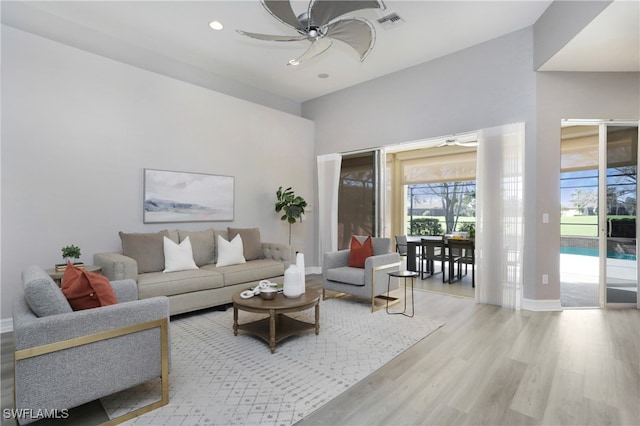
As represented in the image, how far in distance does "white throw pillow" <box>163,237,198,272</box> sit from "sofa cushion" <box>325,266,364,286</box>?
186 centimetres

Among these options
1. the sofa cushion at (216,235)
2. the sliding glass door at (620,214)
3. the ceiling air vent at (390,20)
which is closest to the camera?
the ceiling air vent at (390,20)

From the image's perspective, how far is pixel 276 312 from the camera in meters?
2.95

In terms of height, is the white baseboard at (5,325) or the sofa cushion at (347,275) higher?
the sofa cushion at (347,275)

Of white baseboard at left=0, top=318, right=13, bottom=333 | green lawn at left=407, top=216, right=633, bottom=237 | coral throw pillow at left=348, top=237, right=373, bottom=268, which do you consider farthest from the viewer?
coral throw pillow at left=348, top=237, right=373, bottom=268

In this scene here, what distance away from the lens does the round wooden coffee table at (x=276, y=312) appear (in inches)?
114

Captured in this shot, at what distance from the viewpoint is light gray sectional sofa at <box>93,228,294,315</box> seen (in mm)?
3521

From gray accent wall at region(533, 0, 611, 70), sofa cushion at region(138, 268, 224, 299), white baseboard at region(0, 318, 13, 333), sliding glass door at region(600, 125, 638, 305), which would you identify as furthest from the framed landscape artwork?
sliding glass door at region(600, 125, 638, 305)

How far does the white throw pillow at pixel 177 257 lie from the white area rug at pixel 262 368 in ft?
2.07

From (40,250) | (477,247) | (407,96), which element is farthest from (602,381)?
(40,250)

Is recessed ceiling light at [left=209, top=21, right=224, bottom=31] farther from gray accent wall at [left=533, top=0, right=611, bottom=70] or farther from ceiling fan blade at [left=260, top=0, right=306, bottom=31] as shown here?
gray accent wall at [left=533, top=0, right=611, bottom=70]

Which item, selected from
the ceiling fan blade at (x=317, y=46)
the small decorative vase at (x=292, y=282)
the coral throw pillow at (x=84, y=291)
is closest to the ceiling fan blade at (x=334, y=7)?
the ceiling fan blade at (x=317, y=46)

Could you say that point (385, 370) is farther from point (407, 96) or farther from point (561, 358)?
point (407, 96)

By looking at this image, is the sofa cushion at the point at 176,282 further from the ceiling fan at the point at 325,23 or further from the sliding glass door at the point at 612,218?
the sliding glass door at the point at 612,218

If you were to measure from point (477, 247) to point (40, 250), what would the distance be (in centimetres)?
559
